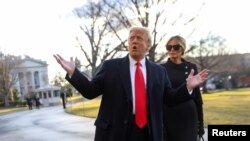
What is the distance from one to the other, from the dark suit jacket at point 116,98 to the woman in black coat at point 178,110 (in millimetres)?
1075

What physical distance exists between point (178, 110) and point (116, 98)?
141cm

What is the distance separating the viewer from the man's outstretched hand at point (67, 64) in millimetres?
3533

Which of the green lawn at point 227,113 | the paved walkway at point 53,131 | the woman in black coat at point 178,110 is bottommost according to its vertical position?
the paved walkway at point 53,131

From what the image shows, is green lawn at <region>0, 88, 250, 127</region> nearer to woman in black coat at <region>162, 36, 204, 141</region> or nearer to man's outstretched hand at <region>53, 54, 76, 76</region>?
woman in black coat at <region>162, 36, 204, 141</region>

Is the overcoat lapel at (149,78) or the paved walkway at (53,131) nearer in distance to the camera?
the overcoat lapel at (149,78)

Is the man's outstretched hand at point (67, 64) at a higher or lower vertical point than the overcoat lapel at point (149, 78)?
higher

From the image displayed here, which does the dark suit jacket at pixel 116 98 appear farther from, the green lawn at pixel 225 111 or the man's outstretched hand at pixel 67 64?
the green lawn at pixel 225 111

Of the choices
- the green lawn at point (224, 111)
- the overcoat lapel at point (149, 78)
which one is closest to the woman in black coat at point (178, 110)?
the overcoat lapel at point (149, 78)

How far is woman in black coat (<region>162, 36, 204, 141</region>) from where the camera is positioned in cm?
486

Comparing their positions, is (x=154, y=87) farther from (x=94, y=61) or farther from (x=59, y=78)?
(x=59, y=78)

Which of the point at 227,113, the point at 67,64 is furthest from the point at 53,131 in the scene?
the point at 67,64

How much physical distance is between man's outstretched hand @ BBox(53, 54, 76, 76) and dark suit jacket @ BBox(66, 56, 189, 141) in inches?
1.6

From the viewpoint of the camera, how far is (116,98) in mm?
3641

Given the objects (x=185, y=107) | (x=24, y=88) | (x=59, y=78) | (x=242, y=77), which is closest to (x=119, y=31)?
(x=185, y=107)
